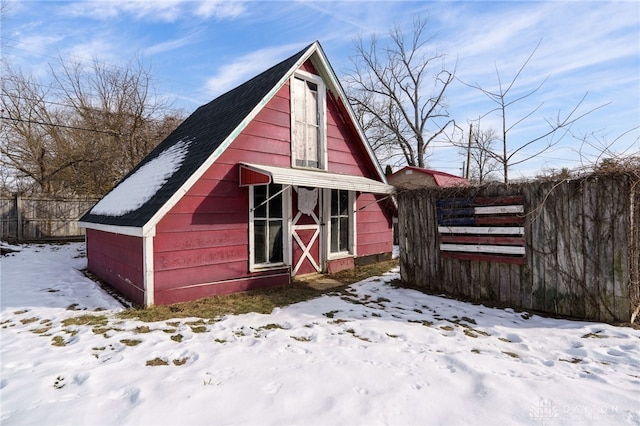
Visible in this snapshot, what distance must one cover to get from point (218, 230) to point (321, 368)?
3.97m

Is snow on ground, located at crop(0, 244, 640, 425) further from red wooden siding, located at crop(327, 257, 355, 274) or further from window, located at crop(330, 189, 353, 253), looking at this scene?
window, located at crop(330, 189, 353, 253)

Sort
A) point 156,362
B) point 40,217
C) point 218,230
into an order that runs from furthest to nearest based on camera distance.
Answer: point 40,217
point 218,230
point 156,362

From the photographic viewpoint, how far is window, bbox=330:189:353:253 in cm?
912

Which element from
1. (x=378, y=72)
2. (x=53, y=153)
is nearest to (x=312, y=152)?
(x=53, y=153)

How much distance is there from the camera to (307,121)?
8289 millimetres

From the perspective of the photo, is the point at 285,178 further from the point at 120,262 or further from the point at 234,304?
the point at 120,262

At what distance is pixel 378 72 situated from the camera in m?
28.9

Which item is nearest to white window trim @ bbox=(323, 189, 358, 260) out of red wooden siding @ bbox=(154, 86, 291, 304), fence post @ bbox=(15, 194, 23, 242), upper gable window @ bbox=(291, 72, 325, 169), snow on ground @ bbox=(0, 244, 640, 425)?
upper gable window @ bbox=(291, 72, 325, 169)

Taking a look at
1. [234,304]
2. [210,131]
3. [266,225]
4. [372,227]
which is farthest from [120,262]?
[372,227]

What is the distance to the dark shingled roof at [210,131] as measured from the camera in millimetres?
5946

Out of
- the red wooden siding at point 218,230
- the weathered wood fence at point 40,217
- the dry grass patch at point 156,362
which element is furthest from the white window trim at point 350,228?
the weathered wood fence at point 40,217

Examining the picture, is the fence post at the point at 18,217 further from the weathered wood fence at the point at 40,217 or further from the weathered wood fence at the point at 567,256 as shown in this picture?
the weathered wood fence at the point at 567,256

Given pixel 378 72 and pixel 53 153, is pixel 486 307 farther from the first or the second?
pixel 378 72

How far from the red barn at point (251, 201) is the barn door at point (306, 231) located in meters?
0.03
